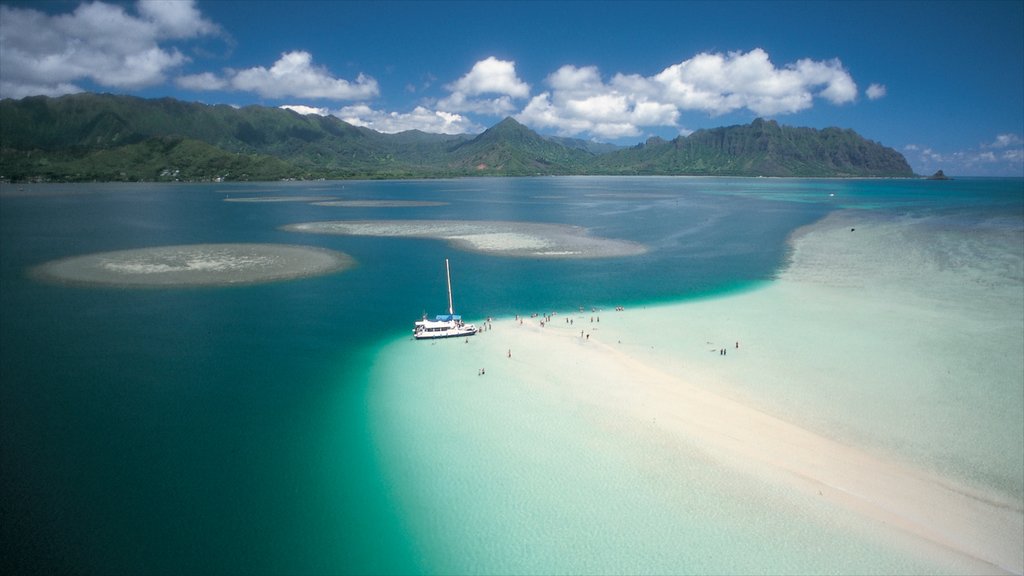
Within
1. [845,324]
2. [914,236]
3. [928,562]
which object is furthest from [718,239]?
[928,562]

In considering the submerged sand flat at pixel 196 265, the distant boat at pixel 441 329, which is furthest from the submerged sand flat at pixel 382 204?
the distant boat at pixel 441 329

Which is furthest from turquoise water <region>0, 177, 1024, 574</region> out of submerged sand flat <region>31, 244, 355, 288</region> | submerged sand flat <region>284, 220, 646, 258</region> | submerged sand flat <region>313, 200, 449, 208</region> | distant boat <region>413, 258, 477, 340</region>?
submerged sand flat <region>313, 200, 449, 208</region>

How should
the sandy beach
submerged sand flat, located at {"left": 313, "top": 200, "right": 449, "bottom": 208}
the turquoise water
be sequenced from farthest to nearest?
submerged sand flat, located at {"left": 313, "top": 200, "right": 449, "bottom": 208}, the sandy beach, the turquoise water

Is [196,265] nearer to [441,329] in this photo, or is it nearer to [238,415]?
[441,329]

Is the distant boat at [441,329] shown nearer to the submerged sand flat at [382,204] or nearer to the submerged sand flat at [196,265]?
the submerged sand flat at [196,265]

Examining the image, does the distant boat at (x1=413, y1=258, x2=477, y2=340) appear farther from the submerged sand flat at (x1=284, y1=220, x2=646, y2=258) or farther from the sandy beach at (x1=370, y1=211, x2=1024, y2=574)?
the submerged sand flat at (x1=284, y1=220, x2=646, y2=258)
